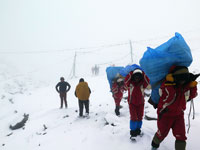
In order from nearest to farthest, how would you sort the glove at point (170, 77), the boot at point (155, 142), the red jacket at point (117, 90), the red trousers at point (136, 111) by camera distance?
the glove at point (170, 77) → the boot at point (155, 142) → the red trousers at point (136, 111) → the red jacket at point (117, 90)

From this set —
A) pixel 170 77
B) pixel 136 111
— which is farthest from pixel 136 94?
pixel 170 77

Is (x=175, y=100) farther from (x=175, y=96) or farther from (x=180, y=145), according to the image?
(x=180, y=145)

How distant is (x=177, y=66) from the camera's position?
2.12 m

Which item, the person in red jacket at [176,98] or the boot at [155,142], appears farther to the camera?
the boot at [155,142]

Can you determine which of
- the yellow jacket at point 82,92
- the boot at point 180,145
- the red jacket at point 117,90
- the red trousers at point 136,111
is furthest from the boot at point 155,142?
the yellow jacket at point 82,92

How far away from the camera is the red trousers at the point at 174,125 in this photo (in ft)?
7.05

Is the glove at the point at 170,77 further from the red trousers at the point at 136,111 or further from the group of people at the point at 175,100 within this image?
the red trousers at the point at 136,111

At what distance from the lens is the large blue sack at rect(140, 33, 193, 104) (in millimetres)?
2119

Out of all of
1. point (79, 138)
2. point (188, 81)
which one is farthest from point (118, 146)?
point (188, 81)

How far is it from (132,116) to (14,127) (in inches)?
328

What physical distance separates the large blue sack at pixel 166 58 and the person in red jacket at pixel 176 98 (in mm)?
111

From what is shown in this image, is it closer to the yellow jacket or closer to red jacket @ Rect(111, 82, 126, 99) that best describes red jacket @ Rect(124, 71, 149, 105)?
red jacket @ Rect(111, 82, 126, 99)

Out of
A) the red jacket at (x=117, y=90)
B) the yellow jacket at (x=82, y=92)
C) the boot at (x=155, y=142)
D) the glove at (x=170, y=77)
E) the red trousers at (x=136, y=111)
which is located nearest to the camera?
the glove at (x=170, y=77)

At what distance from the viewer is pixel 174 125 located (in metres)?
2.25
